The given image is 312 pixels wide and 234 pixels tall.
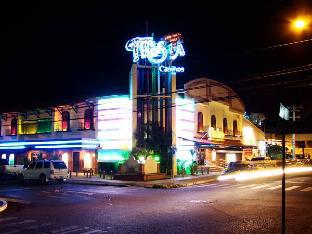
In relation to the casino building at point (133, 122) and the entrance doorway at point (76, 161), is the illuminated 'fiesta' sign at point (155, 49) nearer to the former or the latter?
the casino building at point (133, 122)

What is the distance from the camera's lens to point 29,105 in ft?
162

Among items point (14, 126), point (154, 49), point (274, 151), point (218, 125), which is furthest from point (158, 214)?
point (274, 151)

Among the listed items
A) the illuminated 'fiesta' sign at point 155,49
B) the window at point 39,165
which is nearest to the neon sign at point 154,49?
the illuminated 'fiesta' sign at point 155,49

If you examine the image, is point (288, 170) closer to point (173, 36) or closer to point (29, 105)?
point (173, 36)

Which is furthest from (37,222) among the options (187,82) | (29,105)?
(29,105)

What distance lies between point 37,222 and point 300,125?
358 inches

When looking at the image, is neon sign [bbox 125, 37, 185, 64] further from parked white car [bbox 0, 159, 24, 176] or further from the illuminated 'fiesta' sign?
parked white car [bbox 0, 159, 24, 176]

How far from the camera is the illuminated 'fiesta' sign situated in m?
39.8

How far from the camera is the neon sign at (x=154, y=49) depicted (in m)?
39.8

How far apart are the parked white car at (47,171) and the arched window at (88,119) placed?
10.3 metres

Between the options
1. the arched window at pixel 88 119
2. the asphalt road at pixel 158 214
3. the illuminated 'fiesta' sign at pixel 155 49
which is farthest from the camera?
the arched window at pixel 88 119

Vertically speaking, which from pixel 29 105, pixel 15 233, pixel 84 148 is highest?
pixel 29 105

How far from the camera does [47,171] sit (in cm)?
3234

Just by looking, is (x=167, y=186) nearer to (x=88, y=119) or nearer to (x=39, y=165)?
(x=39, y=165)
